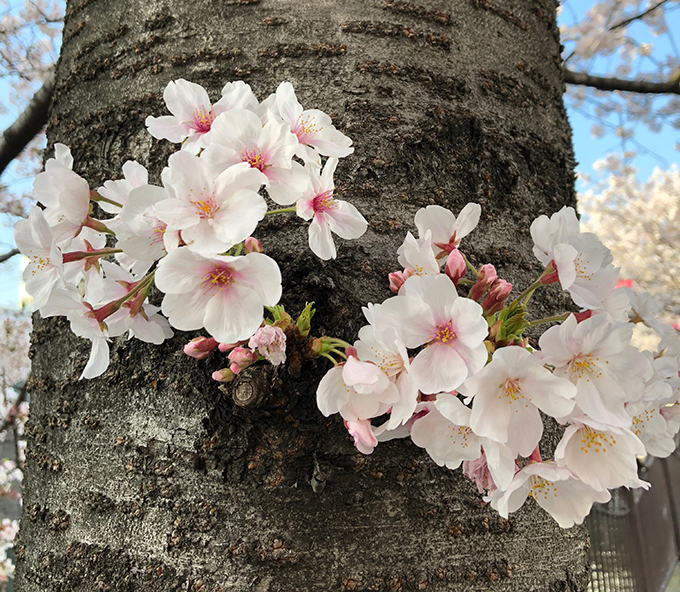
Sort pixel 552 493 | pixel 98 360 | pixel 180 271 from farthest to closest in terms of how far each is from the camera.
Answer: pixel 98 360, pixel 552 493, pixel 180 271

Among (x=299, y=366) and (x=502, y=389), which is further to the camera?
(x=299, y=366)

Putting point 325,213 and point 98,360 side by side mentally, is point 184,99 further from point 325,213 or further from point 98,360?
point 98,360

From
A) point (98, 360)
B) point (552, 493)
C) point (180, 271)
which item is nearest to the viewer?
point (180, 271)

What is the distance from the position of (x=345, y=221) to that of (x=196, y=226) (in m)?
0.25

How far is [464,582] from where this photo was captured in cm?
80

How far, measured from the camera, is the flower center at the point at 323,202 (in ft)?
2.29

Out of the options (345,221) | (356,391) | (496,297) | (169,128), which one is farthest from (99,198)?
(496,297)

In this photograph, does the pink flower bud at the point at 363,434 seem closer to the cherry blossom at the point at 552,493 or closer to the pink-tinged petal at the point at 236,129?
the cherry blossom at the point at 552,493

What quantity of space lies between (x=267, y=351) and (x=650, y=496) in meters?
6.46

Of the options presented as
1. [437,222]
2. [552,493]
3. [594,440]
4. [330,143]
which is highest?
[330,143]

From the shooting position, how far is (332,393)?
60 centimetres

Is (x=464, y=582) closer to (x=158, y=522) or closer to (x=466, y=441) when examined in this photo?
(x=466, y=441)

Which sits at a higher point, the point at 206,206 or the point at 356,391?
the point at 206,206

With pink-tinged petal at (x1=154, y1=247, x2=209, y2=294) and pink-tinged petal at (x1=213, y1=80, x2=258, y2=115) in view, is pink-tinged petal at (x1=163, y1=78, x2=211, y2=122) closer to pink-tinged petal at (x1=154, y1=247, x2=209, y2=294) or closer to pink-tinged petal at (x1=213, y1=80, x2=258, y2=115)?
pink-tinged petal at (x1=213, y1=80, x2=258, y2=115)
